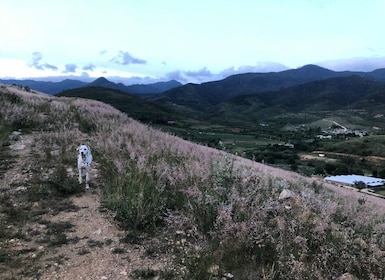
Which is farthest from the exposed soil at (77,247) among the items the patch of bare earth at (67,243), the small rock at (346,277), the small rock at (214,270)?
the small rock at (346,277)

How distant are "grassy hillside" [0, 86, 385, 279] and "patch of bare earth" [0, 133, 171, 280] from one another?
0.09 ft

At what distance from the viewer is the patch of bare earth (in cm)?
466

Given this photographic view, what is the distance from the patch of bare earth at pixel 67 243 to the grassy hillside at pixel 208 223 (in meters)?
0.03

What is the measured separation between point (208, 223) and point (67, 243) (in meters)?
2.26

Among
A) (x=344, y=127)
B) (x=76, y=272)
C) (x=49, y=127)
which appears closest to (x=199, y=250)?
(x=76, y=272)

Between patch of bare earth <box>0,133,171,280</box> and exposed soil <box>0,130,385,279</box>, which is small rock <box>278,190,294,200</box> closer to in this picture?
exposed soil <box>0,130,385,279</box>

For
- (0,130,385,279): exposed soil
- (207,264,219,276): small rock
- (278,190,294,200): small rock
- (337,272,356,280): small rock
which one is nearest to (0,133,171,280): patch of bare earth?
(0,130,385,279): exposed soil

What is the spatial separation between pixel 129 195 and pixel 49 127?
28.5ft

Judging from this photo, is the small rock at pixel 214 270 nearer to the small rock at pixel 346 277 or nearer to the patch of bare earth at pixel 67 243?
the patch of bare earth at pixel 67 243

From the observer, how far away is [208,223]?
18.6 ft

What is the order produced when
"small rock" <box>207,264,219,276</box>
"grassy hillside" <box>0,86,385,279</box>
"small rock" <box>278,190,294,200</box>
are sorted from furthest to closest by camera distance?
"small rock" <box>278,190,294,200</box>
"grassy hillside" <box>0,86,385,279</box>
"small rock" <box>207,264,219,276</box>

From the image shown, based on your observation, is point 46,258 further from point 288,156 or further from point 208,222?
point 288,156

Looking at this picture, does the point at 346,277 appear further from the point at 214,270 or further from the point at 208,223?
the point at 208,223

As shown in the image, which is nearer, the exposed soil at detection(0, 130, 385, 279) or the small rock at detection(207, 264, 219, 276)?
the small rock at detection(207, 264, 219, 276)
